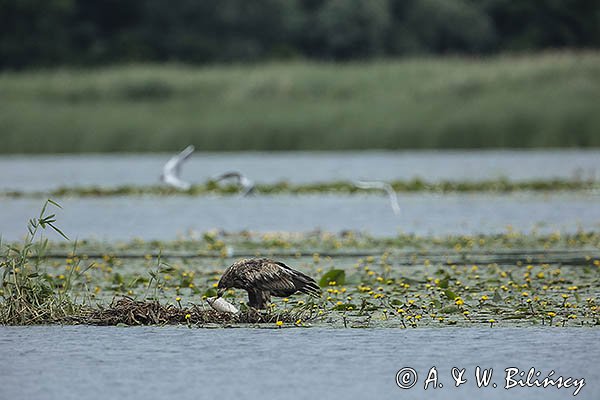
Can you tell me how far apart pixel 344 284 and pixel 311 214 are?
32.5ft

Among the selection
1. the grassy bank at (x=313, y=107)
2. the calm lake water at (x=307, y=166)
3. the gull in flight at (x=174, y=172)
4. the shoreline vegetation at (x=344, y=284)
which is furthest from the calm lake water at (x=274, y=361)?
the grassy bank at (x=313, y=107)

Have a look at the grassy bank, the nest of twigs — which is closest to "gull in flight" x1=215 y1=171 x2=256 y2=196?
the nest of twigs

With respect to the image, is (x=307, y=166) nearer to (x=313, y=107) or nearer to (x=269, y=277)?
(x=313, y=107)

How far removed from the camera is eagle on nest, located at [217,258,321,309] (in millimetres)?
10516

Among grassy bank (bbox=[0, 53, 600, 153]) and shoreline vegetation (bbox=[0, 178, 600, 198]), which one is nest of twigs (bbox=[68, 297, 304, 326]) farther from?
grassy bank (bbox=[0, 53, 600, 153])

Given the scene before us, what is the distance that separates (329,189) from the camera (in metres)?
26.6

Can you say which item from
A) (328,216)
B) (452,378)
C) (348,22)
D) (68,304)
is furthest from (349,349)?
→ (348,22)

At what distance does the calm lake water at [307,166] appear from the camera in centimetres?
3139

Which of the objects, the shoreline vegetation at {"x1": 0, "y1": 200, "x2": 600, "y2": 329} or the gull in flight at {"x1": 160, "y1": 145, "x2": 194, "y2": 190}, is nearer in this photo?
the shoreline vegetation at {"x1": 0, "y1": 200, "x2": 600, "y2": 329}

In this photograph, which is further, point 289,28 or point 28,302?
point 289,28

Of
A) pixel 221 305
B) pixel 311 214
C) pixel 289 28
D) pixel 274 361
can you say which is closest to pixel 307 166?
pixel 311 214

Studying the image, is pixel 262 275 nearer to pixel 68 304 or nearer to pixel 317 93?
pixel 68 304

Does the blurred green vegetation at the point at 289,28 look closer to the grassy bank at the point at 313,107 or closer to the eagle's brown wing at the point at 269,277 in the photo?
the grassy bank at the point at 313,107

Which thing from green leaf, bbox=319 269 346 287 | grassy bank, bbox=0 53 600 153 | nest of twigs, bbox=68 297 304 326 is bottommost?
nest of twigs, bbox=68 297 304 326
